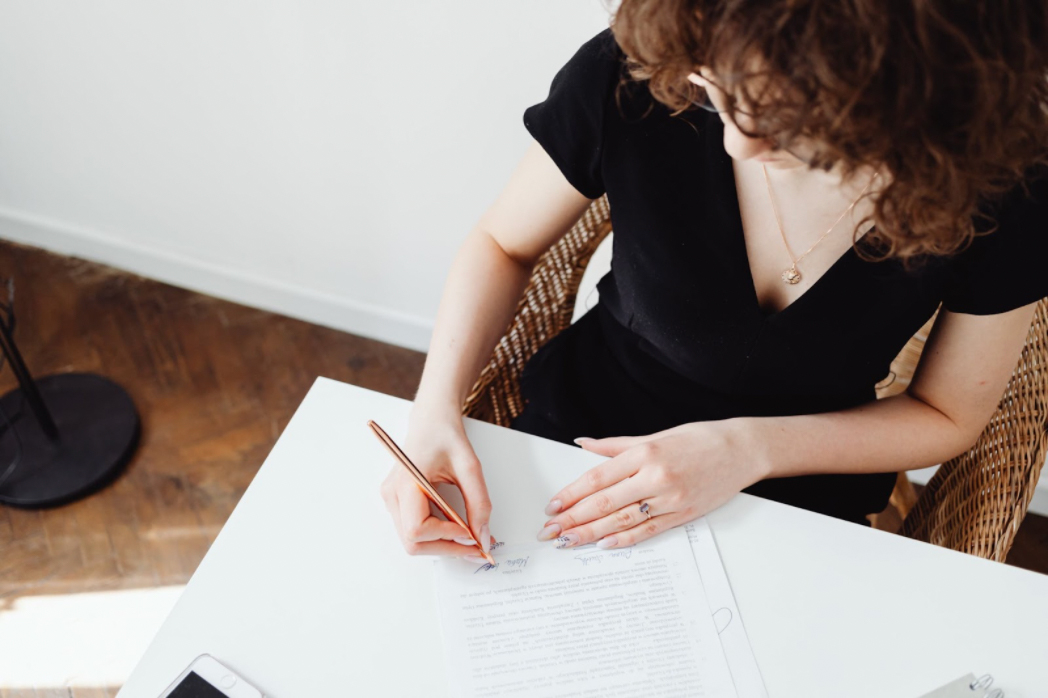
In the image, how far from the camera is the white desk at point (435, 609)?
784mm

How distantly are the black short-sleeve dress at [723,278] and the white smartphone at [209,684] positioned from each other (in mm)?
649

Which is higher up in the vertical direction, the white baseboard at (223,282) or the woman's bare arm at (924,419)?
the woman's bare arm at (924,419)

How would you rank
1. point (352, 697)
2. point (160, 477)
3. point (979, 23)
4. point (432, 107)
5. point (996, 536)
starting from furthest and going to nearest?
point (160, 477)
point (432, 107)
point (996, 536)
point (352, 697)
point (979, 23)

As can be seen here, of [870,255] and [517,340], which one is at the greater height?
[870,255]

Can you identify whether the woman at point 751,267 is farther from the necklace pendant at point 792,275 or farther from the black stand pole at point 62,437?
the black stand pole at point 62,437

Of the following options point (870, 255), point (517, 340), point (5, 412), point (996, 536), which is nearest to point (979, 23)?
point (870, 255)

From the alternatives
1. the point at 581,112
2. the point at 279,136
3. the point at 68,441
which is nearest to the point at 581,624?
the point at 581,112

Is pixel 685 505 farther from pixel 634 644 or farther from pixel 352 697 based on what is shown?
pixel 352 697

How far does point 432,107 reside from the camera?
5.20 ft

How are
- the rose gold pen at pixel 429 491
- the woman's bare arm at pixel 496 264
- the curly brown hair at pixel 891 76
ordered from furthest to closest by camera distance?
the woman's bare arm at pixel 496 264 < the rose gold pen at pixel 429 491 < the curly brown hair at pixel 891 76

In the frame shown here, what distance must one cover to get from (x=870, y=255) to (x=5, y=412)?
1.91m

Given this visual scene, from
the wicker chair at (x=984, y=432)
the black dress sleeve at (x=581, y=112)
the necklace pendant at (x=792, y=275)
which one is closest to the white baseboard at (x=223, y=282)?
the wicker chair at (x=984, y=432)

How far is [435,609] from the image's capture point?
82 cm

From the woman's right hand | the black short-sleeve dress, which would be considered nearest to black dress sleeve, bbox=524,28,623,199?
the black short-sleeve dress
